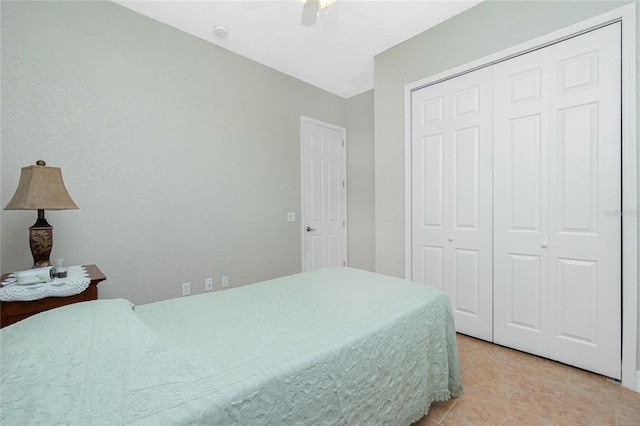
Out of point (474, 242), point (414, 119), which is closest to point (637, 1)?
point (414, 119)

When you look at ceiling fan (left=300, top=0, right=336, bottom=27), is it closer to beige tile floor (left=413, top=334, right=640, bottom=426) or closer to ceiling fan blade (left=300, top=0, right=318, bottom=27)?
ceiling fan blade (left=300, top=0, right=318, bottom=27)

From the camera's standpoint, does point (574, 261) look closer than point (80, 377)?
No

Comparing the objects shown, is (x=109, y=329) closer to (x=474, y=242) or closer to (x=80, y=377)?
(x=80, y=377)

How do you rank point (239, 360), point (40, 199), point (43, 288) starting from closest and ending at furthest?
point (239, 360) → point (43, 288) → point (40, 199)

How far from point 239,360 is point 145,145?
2.32m

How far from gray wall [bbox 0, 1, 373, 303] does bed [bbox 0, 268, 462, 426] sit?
4.36 ft

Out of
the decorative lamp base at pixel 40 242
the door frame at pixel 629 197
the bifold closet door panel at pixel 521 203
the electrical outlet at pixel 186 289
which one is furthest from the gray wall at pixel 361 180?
the decorative lamp base at pixel 40 242

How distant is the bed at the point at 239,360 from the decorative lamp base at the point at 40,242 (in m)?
0.93

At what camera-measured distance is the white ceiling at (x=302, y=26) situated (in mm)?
2318

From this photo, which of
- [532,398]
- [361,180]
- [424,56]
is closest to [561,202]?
[532,398]

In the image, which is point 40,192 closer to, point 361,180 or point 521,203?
point 521,203

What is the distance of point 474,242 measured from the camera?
2428mm

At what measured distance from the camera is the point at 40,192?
64.6 inches

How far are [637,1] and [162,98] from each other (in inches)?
141
